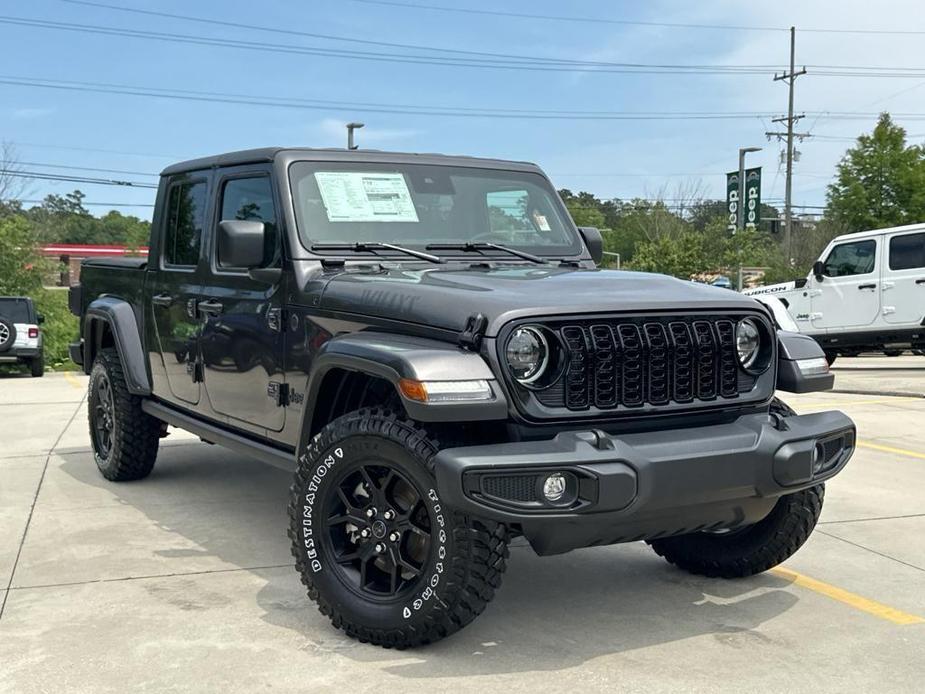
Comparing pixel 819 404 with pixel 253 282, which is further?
pixel 819 404

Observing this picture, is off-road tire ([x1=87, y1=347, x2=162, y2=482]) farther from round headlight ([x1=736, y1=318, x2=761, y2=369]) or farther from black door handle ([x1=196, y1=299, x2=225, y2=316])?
round headlight ([x1=736, y1=318, x2=761, y2=369])

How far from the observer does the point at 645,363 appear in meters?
3.75

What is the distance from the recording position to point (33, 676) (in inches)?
139

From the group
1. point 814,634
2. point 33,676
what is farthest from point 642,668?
point 33,676

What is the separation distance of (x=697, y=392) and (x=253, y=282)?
2185 millimetres

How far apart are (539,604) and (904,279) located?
500 inches

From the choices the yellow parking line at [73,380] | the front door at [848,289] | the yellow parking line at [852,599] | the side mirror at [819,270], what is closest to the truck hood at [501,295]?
the yellow parking line at [852,599]

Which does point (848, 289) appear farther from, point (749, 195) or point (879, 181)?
point (749, 195)

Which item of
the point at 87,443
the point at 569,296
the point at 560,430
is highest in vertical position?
the point at 569,296

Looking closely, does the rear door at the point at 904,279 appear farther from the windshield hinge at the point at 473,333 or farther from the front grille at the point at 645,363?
the windshield hinge at the point at 473,333

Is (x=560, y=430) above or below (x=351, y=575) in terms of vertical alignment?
above

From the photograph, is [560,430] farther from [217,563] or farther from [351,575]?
[217,563]

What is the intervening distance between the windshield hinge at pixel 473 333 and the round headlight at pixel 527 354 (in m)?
0.11

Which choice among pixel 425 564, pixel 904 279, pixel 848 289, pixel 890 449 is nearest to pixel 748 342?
pixel 425 564
